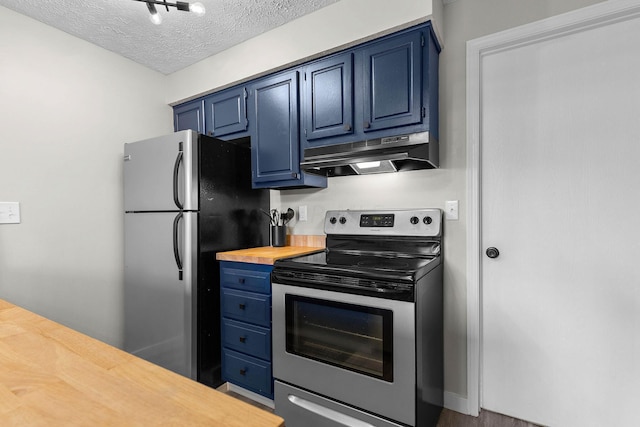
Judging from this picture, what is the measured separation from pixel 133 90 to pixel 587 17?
3.19 metres

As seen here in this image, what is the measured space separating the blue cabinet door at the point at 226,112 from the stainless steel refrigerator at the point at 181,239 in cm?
22

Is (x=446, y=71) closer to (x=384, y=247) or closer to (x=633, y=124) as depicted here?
(x=633, y=124)

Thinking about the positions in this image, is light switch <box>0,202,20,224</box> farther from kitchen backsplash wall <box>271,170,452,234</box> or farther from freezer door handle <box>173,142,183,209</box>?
kitchen backsplash wall <box>271,170,452,234</box>

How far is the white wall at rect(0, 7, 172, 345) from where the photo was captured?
200 centimetres

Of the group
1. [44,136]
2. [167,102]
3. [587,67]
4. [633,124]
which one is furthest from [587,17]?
[44,136]

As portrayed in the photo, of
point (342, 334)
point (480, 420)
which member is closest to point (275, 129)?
point (342, 334)

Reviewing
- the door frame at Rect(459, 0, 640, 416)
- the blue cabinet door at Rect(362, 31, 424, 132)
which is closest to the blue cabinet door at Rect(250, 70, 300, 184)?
the blue cabinet door at Rect(362, 31, 424, 132)

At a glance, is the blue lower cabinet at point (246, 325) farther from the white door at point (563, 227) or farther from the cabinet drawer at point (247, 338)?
the white door at point (563, 227)

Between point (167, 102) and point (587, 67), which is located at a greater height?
point (167, 102)

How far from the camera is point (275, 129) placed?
2262mm

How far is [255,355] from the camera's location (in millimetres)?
1969

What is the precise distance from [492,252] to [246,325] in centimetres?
161

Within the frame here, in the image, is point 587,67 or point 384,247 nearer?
point 587,67

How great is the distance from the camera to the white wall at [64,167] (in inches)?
78.9
